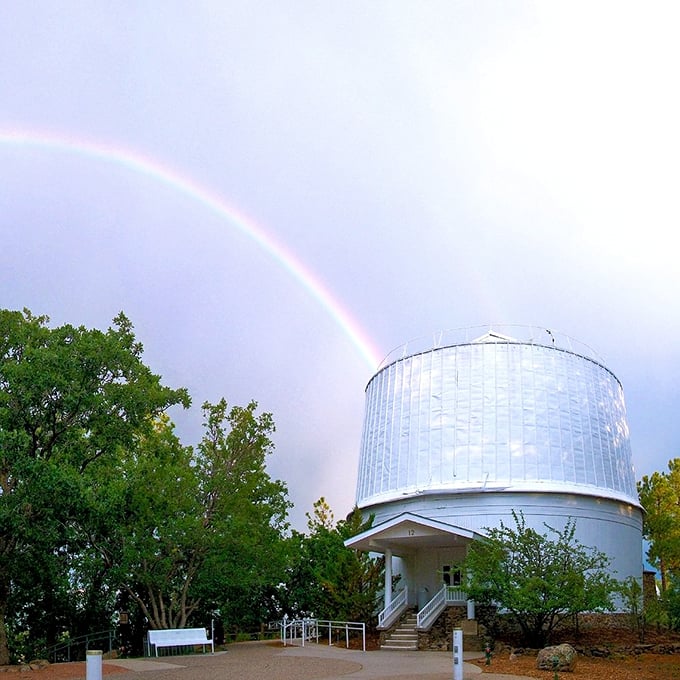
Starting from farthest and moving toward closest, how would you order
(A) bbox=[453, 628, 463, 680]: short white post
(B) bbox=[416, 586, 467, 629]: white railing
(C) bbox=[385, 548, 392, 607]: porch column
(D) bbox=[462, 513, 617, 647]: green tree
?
(C) bbox=[385, 548, 392, 607]: porch column
(B) bbox=[416, 586, 467, 629]: white railing
(D) bbox=[462, 513, 617, 647]: green tree
(A) bbox=[453, 628, 463, 680]: short white post

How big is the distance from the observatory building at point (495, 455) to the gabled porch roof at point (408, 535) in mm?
138

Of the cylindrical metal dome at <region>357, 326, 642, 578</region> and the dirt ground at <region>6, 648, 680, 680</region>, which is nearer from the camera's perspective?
the dirt ground at <region>6, 648, 680, 680</region>

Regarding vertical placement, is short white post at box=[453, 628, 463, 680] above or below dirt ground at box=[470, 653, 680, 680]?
above

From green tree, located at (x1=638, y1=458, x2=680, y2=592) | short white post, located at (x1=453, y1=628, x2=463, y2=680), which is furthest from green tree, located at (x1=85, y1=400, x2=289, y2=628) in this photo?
green tree, located at (x1=638, y1=458, x2=680, y2=592)

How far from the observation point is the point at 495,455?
31734mm

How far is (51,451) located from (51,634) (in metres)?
9.95

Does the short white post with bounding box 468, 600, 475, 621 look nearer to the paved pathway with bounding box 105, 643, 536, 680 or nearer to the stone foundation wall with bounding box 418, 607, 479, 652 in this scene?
the stone foundation wall with bounding box 418, 607, 479, 652

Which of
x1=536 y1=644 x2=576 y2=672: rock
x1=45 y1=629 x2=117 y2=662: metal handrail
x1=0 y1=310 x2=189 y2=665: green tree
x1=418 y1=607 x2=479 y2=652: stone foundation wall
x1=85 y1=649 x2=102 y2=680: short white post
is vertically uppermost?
x1=0 y1=310 x2=189 y2=665: green tree

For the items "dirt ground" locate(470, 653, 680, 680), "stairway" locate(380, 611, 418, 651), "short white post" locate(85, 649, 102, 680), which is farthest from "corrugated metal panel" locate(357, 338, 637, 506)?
"short white post" locate(85, 649, 102, 680)

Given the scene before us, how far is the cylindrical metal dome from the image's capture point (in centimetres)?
3122

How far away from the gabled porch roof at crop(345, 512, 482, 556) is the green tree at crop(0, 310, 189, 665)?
857 cm

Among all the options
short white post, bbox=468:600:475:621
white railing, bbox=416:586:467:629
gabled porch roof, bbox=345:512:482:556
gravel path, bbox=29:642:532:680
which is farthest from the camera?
gabled porch roof, bbox=345:512:482:556

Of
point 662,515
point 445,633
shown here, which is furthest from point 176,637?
point 662,515

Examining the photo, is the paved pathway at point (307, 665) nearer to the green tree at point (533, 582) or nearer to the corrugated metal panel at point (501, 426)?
the green tree at point (533, 582)
